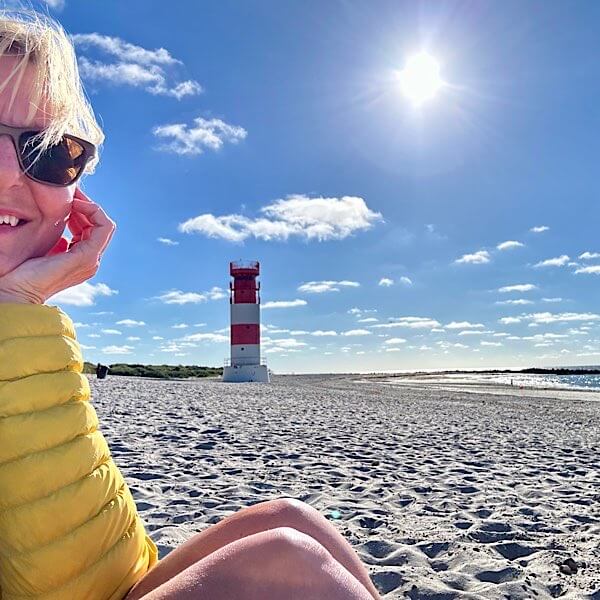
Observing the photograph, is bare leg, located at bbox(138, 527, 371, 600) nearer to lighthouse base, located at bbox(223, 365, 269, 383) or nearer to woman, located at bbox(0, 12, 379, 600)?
woman, located at bbox(0, 12, 379, 600)

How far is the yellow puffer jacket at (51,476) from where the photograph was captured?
999mm

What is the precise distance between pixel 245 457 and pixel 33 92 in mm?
4754

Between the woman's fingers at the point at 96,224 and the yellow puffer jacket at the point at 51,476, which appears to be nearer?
the yellow puffer jacket at the point at 51,476

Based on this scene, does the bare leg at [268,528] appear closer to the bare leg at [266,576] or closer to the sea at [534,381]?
the bare leg at [266,576]

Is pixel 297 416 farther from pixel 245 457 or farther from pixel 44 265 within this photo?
pixel 44 265

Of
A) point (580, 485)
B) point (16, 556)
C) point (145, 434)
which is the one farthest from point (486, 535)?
point (145, 434)

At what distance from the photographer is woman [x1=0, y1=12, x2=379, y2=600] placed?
3.27 feet

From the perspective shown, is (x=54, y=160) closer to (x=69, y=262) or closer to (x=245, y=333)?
(x=69, y=262)

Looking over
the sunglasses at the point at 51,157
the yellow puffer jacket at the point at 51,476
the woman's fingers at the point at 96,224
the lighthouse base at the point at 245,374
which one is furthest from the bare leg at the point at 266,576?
the lighthouse base at the point at 245,374

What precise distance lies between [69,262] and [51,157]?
230mm

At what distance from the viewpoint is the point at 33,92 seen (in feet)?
3.96

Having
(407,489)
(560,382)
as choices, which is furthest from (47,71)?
(560,382)

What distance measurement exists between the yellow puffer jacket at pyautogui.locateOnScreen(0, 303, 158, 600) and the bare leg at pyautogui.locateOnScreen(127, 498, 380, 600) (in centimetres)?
20

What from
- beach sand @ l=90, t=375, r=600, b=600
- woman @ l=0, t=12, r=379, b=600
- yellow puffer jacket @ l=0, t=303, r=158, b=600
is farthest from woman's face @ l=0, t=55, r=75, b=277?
beach sand @ l=90, t=375, r=600, b=600
